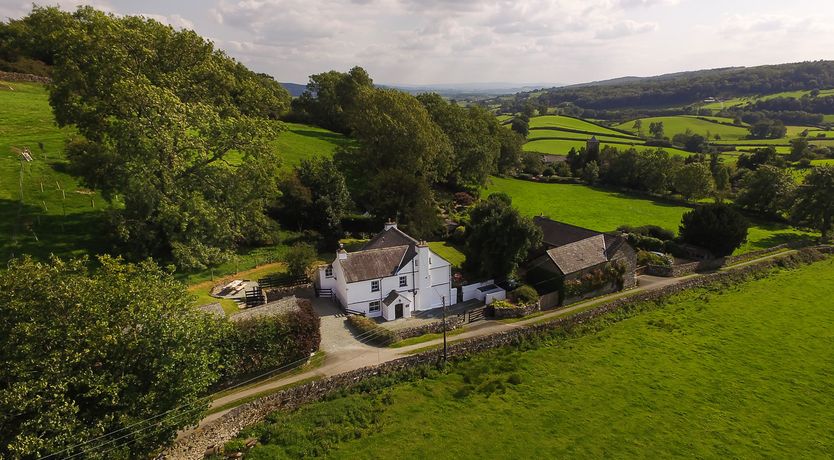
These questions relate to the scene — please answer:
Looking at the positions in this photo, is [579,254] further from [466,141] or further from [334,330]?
[466,141]

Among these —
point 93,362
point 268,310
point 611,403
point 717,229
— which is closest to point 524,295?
point 611,403

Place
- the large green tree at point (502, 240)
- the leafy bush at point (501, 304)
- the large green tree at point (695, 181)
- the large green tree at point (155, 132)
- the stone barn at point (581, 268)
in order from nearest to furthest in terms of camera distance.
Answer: the large green tree at point (155, 132), the leafy bush at point (501, 304), the stone barn at point (581, 268), the large green tree at point (502, 240), the large green tree at point (695, 181)

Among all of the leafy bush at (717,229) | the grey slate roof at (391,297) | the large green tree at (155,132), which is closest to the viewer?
the large green tree at (155,132)

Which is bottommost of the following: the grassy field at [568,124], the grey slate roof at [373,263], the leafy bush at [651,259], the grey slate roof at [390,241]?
the leafy bush at [651,259]

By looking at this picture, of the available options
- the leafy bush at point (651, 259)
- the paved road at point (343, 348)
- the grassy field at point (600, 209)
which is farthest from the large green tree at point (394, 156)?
the leafy bush at point (651, 259)

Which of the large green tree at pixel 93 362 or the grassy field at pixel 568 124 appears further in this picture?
the grassy field at pixel 568 124

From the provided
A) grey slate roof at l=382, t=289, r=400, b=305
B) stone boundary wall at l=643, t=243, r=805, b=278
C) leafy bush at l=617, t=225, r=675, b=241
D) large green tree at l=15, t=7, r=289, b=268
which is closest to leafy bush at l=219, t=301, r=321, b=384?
grey slate roof at l=382, t=289, r=400, b=305

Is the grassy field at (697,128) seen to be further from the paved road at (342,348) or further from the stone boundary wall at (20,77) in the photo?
the stone boundary wall at (20,77)
